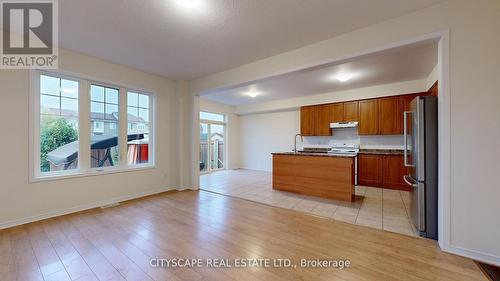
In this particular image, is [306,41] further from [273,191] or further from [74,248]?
[74,248]

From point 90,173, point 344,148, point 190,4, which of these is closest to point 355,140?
point 344,148

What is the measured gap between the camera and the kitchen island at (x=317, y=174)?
12.3 feet

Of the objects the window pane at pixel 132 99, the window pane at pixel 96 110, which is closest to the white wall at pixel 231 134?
the window pane at pixel 132 99

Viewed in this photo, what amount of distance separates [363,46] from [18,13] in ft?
14.7

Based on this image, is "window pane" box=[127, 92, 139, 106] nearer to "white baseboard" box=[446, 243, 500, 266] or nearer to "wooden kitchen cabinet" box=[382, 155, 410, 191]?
"white baseboard" box=[446, 243, 500, 266]

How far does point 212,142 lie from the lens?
7.92 metres

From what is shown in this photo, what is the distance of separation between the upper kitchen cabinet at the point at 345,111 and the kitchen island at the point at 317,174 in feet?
6.69

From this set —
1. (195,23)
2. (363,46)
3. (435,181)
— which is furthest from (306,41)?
(435,181)

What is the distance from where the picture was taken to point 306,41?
298 cm

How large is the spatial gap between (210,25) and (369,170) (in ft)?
16.9

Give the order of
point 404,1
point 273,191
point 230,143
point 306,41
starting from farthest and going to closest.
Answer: point 230,143
point 273,191
point 306,41
point 404,1

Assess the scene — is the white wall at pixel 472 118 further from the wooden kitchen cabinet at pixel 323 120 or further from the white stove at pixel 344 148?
the wooden kitchen cabinet at pixel 323 120

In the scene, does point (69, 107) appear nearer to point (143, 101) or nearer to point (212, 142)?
point (143, 101)

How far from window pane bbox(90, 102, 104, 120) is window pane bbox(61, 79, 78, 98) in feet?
0.98
